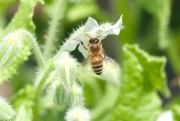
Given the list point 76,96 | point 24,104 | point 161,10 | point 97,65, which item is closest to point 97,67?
point 97,65

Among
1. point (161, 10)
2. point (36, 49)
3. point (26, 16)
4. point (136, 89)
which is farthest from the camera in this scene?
point (161, 10)

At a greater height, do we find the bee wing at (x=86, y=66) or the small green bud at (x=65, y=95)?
the bee wing at (x=86, y=66)

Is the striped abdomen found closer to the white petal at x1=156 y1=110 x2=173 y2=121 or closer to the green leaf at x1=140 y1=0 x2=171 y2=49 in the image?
the white petal at x1=156 y1=110 x2=173 y2=121

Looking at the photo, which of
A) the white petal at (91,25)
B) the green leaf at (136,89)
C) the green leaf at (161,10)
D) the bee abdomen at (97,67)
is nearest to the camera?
the white petal at (91,25)

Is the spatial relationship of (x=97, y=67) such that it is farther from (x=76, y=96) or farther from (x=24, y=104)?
(x=24, y=104)

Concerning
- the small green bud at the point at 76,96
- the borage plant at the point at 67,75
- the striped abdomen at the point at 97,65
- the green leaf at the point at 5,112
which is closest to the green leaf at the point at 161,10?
the borage plant at the point at 67,75

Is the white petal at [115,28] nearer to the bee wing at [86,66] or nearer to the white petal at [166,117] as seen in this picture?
the bee wing at [86,66]

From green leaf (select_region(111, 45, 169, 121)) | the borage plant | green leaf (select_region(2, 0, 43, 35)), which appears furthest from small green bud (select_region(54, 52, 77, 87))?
green leaf (select_region(111, 45, 169, 121))
